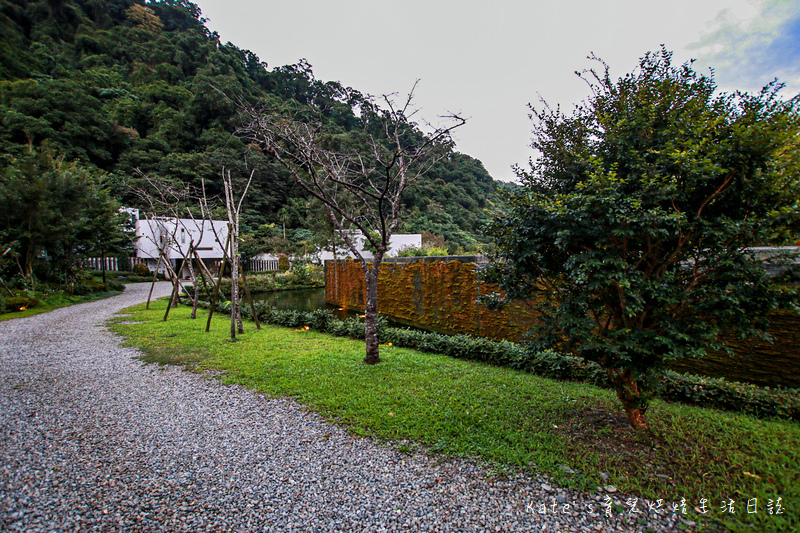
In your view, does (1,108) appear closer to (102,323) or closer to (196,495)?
(102,323)

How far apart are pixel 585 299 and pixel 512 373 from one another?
2468 millimetres

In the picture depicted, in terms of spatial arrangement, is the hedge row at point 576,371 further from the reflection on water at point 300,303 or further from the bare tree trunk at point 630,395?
the reflection on water at point 300,303

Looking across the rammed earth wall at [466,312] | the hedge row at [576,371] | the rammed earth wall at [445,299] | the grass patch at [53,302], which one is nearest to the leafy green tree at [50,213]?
the grass patch at [53,302]

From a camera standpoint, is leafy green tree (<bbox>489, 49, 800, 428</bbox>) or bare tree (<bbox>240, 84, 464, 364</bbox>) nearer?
leafy green tree (<bbox>489, 49, 800, 428</bbox>)

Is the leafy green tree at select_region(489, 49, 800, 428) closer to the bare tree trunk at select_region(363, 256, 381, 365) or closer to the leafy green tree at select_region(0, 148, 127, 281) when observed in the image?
the bare tree trunk at select_region(363, 256, 381, 365)

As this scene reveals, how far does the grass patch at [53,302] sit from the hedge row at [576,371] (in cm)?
987

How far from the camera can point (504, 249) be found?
10.3 ft

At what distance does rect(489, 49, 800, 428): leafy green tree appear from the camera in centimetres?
232

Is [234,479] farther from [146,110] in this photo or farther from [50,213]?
[146,110]

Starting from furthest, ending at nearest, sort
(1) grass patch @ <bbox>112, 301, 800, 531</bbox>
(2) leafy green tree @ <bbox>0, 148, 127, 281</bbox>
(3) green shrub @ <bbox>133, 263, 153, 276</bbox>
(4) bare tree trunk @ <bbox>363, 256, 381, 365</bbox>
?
(3) green shrub @ <bbox>133, 263, 153, 276</bbox> → (2) leafy green tree @ <bbox>0, 148, 127, 281</bbox> → (4) bare tree trunk @ <bbox>363, 256, 381, 365</bbox> → (1) grass patch @ <bbox>112, 301, 800, 531</bbox>

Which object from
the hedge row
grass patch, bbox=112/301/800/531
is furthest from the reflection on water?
grass patch, bbox=112/301/800/531

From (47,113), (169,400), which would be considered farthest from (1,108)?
(169,400)

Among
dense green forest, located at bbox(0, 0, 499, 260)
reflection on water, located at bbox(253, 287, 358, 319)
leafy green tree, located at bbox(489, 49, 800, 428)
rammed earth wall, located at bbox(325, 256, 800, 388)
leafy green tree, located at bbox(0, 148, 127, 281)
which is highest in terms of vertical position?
dense green forest, located at bbox(0, 0, 499, 260)

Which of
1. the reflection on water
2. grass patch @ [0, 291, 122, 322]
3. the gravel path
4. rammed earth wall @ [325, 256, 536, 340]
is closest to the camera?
the gravel path
